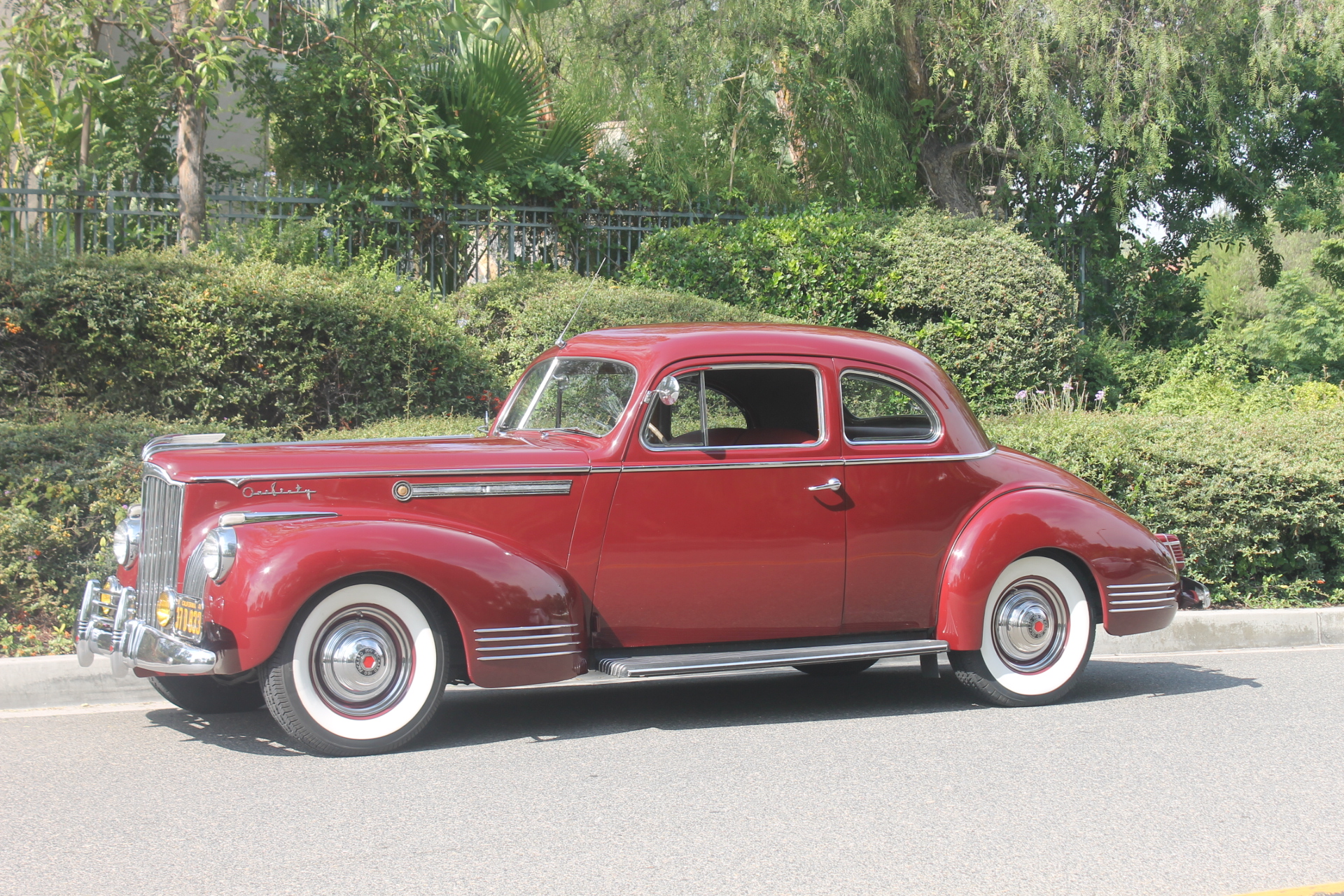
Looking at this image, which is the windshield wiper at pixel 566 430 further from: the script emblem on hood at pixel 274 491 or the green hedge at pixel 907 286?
the green hedge at pixel 907 286

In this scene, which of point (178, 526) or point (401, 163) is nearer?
point (178, 526)

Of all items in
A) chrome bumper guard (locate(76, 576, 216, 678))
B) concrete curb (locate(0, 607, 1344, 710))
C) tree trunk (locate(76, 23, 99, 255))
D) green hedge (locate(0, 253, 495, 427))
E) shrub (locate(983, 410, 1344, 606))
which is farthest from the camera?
tree trunk (locate(76, 23, 99, 255))

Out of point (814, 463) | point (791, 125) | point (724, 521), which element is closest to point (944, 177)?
point (791, 125)

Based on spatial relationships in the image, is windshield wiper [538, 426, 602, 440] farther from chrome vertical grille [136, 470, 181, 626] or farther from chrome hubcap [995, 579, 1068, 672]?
chrome hubcap [995, 579, 1068, 672]

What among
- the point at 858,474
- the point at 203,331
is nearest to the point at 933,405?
the point at 858,474

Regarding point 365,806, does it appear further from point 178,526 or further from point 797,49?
point 797,49

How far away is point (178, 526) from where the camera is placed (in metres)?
5.16

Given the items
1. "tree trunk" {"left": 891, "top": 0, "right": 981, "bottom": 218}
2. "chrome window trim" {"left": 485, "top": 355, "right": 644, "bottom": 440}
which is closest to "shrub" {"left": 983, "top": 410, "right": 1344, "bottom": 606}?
"chrome window trim" {"left": 485, "top": 355, "right": 644, "bottom": 440}

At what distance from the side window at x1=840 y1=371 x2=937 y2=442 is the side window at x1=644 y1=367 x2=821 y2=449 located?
0.65 feet

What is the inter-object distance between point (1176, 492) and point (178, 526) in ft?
21.4

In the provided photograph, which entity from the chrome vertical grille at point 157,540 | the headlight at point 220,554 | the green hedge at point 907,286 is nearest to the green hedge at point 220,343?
the green hedge at point 907,286

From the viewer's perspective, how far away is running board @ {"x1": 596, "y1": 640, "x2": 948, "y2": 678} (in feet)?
17.6

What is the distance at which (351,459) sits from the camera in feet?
17.5

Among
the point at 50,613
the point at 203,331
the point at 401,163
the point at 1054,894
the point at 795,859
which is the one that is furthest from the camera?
the point at 401,163
